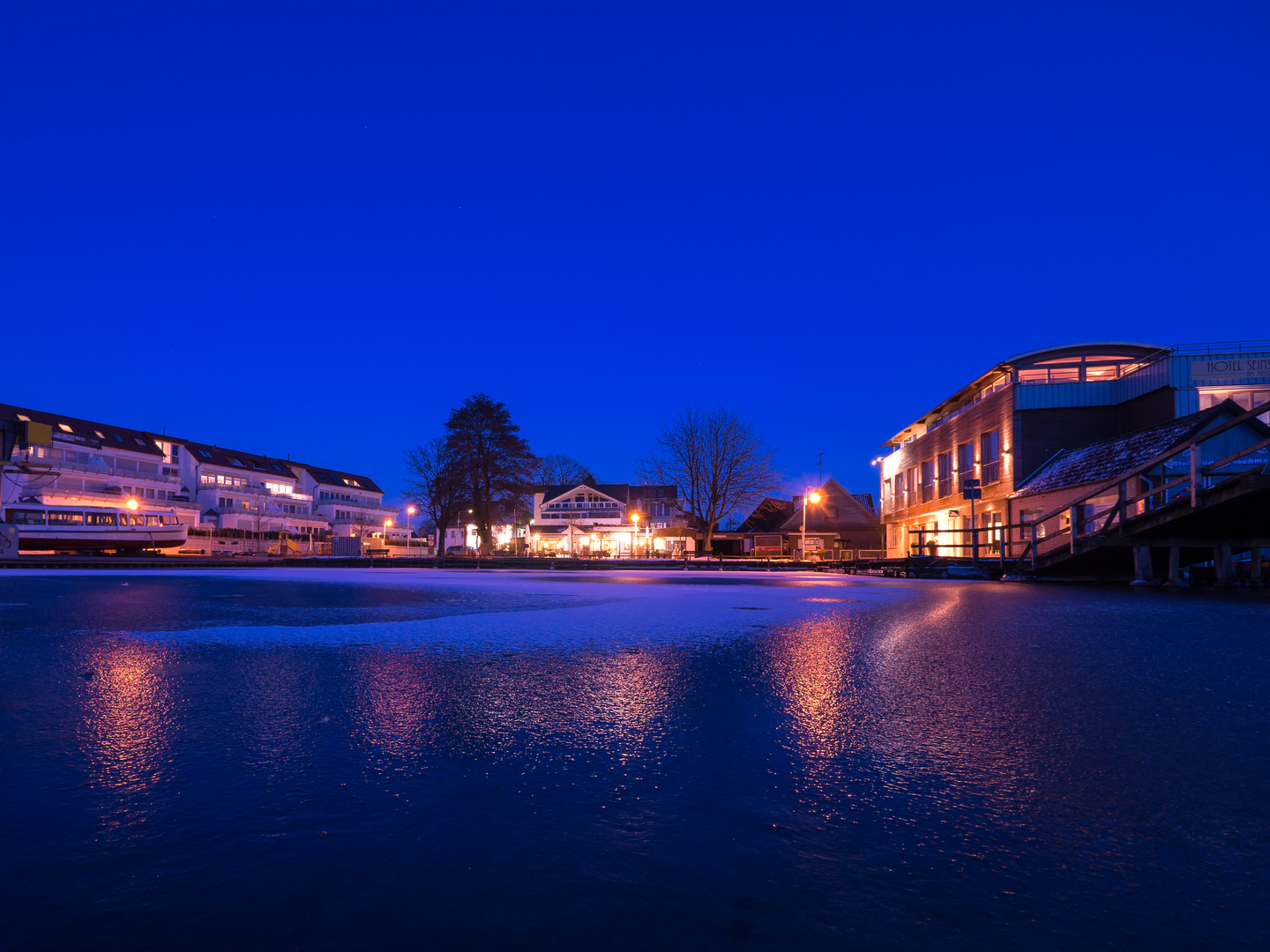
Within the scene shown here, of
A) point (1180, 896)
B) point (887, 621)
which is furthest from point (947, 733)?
point (887, 621)

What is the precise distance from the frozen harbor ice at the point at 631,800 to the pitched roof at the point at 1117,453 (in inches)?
689

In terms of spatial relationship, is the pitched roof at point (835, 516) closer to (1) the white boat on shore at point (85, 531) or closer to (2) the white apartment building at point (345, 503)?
(1) the white boat on shore at point (85, 531)

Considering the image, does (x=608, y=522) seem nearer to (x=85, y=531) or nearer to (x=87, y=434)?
(x=85, y=531)

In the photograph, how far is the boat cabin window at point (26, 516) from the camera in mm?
47312

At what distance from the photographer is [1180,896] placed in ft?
6.16

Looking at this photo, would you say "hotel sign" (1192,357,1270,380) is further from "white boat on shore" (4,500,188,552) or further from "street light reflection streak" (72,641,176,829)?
"white boat on shore" (4,500,188,552)

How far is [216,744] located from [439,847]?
172cm

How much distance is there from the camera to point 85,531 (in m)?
45.6

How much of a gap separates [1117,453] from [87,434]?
8056cm

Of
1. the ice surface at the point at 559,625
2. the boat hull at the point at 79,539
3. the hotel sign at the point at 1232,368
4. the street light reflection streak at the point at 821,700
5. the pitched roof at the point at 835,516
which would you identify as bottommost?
the ice surface at the point at 559,625

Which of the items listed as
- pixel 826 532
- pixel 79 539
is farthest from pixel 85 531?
pixel 826 532

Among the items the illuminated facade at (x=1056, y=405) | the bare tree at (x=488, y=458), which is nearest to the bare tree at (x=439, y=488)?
the bare tree at (x=488, y=458)

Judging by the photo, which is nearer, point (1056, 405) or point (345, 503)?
point (1056, 405)

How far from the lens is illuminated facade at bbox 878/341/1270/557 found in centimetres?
2484
